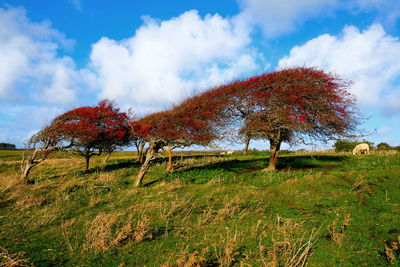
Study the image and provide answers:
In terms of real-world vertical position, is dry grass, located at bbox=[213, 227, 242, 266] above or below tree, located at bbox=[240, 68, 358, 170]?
below

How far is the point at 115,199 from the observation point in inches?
407

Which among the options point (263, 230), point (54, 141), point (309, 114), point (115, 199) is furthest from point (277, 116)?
point (54, 141)

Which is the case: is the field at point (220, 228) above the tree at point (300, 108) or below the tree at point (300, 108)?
below

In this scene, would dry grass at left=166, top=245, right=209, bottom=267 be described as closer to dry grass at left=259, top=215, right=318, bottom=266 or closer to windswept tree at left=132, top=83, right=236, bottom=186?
dry grass at left=259, top=215, right=318, bottom=266

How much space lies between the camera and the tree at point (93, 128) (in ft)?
59.3

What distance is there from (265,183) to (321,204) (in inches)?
168

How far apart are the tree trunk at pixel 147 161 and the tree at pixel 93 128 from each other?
25.5 feet

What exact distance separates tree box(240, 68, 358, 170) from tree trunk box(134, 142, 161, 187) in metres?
6.72

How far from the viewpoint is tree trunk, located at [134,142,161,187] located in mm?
13438

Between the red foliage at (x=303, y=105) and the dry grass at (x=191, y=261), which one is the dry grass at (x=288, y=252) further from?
the red foliage at (x=303, y=105)

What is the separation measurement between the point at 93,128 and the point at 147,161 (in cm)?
853

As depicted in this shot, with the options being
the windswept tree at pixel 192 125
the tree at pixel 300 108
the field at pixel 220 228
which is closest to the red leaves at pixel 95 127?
the windswept tree at pixel 192 125

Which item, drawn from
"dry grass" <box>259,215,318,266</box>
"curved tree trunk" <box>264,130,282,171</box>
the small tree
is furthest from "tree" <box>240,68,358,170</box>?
the small tree

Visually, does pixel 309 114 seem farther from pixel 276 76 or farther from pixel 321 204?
pixel 321 204
